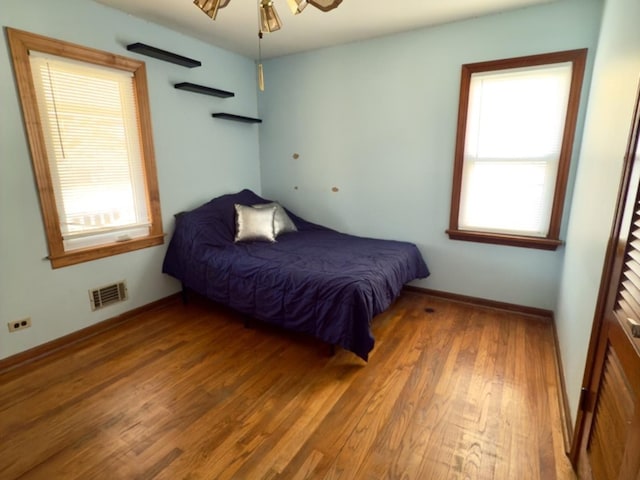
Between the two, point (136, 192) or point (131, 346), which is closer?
point (131, 346)

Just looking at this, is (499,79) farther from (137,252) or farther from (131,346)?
(131,346)

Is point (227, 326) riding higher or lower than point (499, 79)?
lower

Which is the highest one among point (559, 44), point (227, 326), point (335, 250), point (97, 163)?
point (559, 44)

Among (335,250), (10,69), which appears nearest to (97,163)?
(10,69)

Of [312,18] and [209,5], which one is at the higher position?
[312,18]

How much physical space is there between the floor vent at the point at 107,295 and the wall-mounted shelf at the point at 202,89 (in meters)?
1.82

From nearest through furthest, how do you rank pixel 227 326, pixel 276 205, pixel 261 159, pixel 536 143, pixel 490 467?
1. pixel 490 467
2. pixel 536 143
3. pixel 227 326
4. pixel 276 205
5. pixel 261 159

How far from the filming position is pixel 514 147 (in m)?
2.70

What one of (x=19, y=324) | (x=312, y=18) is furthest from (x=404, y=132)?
(x=19, y=324)

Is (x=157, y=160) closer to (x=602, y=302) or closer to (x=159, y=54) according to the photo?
(x=159, y=54)

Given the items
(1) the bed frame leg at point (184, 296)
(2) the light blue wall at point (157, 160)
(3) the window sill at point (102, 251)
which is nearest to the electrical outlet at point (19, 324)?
(2) the light blue wall at point (157, 160)

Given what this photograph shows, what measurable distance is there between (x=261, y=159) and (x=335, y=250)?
179 centimetres

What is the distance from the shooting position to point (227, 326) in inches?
110

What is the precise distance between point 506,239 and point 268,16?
2.46m
